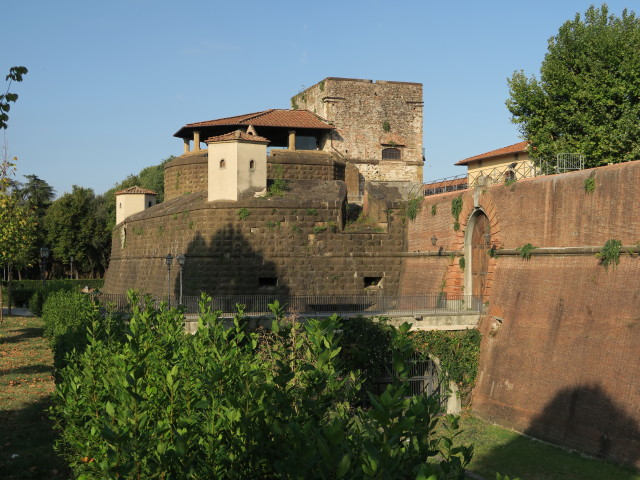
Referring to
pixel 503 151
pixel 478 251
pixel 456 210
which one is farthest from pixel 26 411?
pixel 503 151

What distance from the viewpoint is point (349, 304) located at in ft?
86.7

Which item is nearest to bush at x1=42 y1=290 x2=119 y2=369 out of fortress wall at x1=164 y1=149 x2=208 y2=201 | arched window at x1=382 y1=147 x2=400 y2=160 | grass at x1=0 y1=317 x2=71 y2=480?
grass at x1=0 y1=317 x2=71 y2=480

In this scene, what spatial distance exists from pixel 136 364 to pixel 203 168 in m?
26.6

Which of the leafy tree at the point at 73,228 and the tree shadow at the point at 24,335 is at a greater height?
the leafy tree at the point at 73,228

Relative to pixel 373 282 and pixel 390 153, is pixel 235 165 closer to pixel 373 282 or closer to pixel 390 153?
pixel 373 282

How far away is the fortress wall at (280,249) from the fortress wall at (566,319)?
616 cm

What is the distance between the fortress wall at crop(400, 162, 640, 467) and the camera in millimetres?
17594

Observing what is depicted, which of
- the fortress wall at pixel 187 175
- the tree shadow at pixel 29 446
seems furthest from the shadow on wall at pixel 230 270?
the tree shadow at pixel 29 446

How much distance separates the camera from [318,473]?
5.37m

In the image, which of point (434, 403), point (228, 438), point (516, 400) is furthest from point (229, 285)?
point (434, 403)

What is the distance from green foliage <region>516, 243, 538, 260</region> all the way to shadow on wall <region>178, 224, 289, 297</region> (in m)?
9.56

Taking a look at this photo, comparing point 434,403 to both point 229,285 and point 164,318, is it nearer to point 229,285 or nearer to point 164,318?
point 164,318

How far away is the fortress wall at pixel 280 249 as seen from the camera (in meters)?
27.6

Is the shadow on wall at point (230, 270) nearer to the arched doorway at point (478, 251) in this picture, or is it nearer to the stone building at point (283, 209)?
the stone building at point (283, 209)
